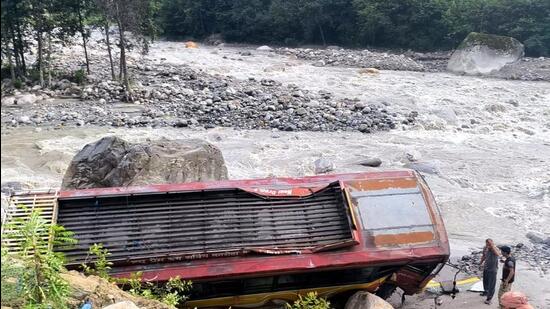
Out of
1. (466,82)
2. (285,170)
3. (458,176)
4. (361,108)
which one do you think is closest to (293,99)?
(361,108)

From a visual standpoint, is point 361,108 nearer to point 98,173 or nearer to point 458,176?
point 458,176

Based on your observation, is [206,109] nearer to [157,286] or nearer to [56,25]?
[56,25]

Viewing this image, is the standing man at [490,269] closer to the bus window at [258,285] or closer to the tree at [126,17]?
the bus window at [258,285]

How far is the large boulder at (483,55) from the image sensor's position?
2512 cm

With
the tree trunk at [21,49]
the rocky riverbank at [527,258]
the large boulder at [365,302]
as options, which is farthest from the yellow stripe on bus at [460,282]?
the tree trunk at [21,49]

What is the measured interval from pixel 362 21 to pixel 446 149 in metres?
21.5

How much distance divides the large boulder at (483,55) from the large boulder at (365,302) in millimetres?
21165

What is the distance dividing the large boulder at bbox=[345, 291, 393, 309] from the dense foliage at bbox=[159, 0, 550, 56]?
90.4ft

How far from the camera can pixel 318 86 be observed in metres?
21.8

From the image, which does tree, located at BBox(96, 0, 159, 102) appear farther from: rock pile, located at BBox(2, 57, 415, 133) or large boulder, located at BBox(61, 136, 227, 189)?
large boulder, located at BBox(61, 136, 227, 189)

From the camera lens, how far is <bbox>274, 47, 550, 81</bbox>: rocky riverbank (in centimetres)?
2453

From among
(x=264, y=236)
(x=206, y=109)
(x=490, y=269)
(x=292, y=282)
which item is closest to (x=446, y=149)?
(x=206, y=109)

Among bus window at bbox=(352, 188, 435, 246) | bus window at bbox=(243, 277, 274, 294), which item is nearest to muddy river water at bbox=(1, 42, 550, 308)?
bus window at bbox=(352, 188, 435, 246)

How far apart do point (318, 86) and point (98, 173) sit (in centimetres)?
1392
